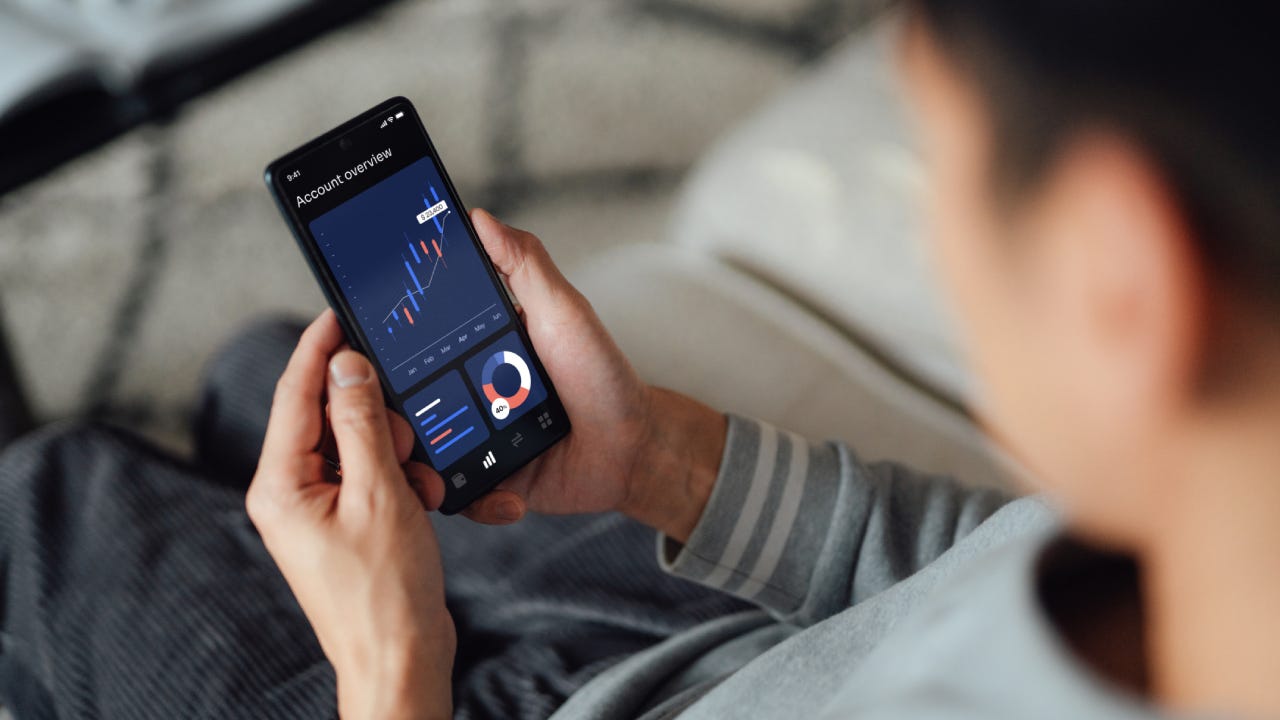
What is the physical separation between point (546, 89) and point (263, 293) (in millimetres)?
544

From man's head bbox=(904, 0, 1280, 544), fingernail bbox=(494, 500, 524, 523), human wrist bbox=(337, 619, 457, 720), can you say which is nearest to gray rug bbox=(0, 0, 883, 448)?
fingernail bbox=(494, 500, 524, 523)

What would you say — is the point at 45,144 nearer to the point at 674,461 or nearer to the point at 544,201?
the point at 544,201

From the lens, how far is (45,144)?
1256 millimetres

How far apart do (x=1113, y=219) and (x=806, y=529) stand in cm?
40

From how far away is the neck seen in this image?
0.33m

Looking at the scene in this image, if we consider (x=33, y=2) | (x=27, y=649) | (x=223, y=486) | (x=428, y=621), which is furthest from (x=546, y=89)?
(x=428, y=621)

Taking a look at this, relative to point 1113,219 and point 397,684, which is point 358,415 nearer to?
point 397,684

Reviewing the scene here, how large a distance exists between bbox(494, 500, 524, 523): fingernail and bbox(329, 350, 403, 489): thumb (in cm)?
12

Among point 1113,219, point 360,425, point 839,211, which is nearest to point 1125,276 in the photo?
point 1113,219

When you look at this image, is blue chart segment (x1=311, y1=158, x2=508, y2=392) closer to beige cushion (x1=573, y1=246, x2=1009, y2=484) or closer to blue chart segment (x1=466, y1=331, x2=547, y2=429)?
blue chart segment (x1=466, y1=331, x2=547, y2=429)

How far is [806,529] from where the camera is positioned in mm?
692

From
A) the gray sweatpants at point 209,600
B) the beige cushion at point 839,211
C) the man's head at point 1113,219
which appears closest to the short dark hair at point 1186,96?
the man's head at point 1113,219

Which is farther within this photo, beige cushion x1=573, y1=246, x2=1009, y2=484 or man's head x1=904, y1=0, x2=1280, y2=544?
beige cushion x1=573, y1=246, x2=1009, y2=484

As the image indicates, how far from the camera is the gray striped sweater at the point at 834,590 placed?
390 mm
